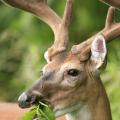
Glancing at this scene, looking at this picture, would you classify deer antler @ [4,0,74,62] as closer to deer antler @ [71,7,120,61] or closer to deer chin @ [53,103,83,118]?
deer antler @ [71,7,120,61]

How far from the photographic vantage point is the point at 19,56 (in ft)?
44.5

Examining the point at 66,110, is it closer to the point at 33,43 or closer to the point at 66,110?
the point at 66,110

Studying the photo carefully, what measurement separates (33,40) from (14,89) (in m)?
0.98

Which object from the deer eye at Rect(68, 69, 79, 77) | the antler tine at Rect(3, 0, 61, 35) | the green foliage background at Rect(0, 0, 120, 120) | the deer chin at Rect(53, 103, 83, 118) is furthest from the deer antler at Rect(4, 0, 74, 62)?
the green foliage background at Rect(0, 0, 120, 120)

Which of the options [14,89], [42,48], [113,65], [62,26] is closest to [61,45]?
[62,26]

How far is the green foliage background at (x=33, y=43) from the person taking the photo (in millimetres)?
11547

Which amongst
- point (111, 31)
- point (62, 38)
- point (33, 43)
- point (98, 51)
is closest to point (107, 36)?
point (111, 31)

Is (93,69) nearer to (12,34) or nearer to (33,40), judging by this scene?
(33,40)

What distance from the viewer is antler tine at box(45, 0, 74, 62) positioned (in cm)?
812

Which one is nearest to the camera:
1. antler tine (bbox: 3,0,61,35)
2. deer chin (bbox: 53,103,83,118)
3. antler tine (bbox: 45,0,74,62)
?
deer chin (bbox: 53,103,83,118)

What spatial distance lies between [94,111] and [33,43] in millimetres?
4622

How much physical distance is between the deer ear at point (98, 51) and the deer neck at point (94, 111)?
0.17 m

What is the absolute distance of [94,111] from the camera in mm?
8031

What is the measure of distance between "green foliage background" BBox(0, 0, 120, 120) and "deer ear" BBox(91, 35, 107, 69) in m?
2.85
